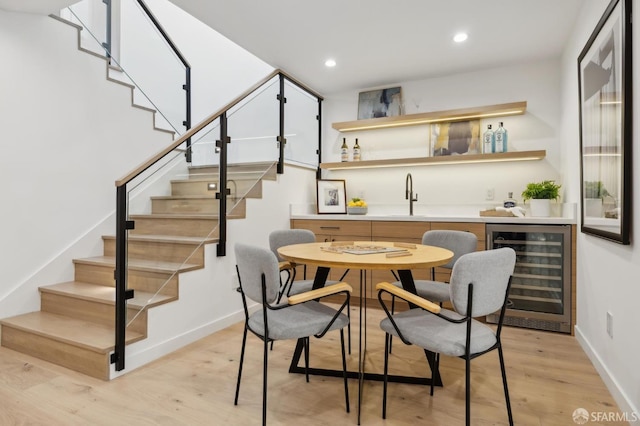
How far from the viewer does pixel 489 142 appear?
Result: 381 cm

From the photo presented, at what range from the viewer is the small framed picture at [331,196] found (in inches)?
174

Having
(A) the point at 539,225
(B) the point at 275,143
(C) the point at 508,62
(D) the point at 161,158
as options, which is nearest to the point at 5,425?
(D) the point at 161,158

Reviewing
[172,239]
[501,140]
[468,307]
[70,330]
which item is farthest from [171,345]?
[501,140]

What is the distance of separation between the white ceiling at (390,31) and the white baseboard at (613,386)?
250 cm

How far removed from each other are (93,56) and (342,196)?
9.70 feet

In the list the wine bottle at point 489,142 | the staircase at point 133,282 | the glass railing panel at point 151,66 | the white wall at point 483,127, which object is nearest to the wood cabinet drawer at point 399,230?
the white wall at point 483,127

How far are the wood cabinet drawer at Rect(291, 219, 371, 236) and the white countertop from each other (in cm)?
4

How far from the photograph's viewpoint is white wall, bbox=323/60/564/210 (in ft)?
12.2

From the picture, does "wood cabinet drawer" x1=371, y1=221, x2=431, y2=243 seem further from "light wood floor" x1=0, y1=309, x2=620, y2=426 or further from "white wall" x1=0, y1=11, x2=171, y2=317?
"white wall" x1=0, y1=11, x2=171, y2=317

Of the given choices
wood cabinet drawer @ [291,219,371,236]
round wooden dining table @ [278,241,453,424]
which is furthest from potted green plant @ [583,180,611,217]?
wood cabinet drawer @ [291,219,371,236]

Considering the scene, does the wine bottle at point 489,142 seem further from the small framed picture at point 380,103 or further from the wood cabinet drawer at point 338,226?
the wood cabinet drawer at point 338,226

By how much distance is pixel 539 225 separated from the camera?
308 cm

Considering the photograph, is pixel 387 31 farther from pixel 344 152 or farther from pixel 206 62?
pixel 206 62

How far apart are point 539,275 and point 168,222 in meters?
3.21
